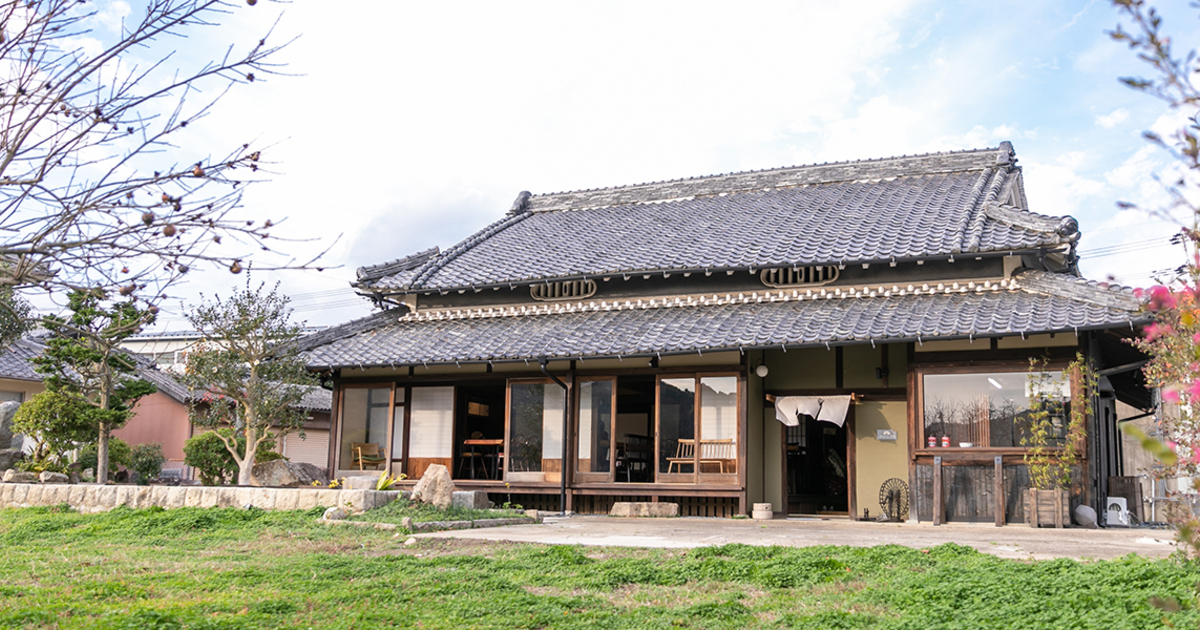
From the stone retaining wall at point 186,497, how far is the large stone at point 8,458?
16.3ft

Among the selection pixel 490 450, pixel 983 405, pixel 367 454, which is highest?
pixel 983 405

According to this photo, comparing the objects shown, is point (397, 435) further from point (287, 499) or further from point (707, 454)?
point (707, 454)

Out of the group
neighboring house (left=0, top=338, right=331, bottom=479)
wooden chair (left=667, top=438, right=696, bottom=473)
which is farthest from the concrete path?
neighboring house (left=0, top=338, right=331, bottom=479)

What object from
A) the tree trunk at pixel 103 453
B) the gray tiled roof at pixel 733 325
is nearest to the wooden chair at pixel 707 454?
the gray tiled roof at pixel 733 325

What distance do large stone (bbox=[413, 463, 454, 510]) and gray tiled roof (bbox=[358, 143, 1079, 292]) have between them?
15.9ft

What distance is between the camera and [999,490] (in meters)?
11.0

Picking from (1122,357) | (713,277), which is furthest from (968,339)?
(713,277)

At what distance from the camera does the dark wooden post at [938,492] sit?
11242mm

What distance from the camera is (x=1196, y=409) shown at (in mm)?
4840

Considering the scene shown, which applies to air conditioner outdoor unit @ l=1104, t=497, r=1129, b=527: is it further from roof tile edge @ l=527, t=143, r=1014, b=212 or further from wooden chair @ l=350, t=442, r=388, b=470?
wooden chair @ l=350, t=442, r=388, b=470

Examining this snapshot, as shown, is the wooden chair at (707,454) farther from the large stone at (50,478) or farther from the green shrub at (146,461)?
the green shrub at (146,461)

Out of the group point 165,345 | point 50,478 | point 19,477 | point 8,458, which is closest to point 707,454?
point 50,478

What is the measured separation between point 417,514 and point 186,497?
3.05m

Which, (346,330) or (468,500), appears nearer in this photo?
(468,500)
